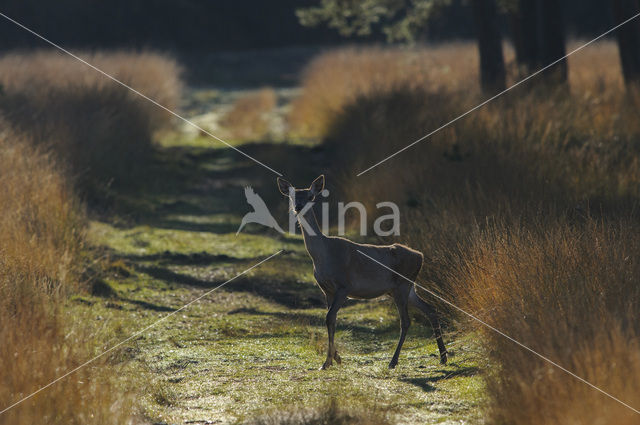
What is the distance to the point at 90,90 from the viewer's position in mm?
15031

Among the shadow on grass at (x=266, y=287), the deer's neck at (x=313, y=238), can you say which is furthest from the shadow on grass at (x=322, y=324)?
the deer's neck at (x=313, y=238)

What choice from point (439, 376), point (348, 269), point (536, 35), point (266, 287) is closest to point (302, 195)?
point (348, 269)

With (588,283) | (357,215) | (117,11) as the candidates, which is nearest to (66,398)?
(588,283)

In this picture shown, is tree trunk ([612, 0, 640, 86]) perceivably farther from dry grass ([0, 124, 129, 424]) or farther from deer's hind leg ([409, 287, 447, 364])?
dry grass ([0, 124, 129, 424])

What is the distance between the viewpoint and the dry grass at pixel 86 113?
11.8 meters

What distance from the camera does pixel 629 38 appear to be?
49.6ft

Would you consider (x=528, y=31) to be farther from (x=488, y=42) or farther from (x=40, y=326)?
(x=40, y=326)

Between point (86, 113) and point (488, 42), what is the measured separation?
7660 millimetres

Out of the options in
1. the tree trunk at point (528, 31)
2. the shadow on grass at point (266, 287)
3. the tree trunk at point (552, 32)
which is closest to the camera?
the shadow on grass at point (266, 287)

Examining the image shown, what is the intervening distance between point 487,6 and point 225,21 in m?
29.6

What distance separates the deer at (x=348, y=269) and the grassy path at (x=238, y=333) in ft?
1.14

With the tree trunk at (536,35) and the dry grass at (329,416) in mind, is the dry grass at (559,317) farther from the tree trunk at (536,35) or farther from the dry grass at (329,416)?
the tree trunk at (536,35)

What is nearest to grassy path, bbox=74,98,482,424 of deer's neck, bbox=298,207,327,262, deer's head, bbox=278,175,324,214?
deer's neck, bbox=298,207,327,262

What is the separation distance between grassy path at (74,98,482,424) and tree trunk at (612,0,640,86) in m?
7.34
